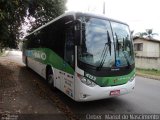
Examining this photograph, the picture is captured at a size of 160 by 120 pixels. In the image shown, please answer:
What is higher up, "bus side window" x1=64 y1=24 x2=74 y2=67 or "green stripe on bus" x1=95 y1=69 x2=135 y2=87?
"bus side window" x1=64 y1=24 x2=74 y2=67

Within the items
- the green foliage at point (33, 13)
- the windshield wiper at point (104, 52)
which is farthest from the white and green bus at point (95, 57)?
the green foliage at point (33, 13)

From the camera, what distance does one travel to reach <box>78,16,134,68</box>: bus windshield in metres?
6.09

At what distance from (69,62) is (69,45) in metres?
0.58

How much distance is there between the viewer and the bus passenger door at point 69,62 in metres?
6.48

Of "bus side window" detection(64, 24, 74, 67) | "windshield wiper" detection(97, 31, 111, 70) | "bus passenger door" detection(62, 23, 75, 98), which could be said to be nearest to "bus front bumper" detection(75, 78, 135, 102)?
"bus passenger door" detection(62, 23, 75, 98)

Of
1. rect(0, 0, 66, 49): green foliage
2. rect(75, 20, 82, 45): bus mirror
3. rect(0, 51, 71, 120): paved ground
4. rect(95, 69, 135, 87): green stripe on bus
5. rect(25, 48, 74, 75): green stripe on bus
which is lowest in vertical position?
rect(0, 51, 71, 120): paved ground

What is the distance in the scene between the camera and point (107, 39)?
6383 millimetres

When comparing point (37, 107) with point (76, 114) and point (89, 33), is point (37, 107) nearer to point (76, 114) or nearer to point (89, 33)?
point (76, 114)

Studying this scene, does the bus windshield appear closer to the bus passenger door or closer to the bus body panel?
the bus passenger door

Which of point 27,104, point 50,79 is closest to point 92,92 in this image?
point 27,104

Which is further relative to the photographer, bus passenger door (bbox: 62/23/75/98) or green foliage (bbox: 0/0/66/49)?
green foliage (bbox: 0/0/66/49)

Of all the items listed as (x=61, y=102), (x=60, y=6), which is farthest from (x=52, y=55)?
(x=60, y=6)

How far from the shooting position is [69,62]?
264 inches

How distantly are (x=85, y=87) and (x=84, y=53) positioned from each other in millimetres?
1008
